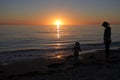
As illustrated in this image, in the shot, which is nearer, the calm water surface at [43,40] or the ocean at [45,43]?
the ocean at [45,43]

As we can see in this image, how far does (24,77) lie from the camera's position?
11.7 m

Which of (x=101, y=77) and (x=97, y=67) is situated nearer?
(x=101, y=77)

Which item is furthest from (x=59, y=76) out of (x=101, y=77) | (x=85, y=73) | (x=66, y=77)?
(x=101, y=77)

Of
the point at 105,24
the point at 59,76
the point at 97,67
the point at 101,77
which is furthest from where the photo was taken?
the point at 105,24

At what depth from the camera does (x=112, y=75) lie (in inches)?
412

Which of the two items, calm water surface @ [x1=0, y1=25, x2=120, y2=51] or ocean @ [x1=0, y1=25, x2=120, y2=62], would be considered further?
calm water surface @ [x1=0, y1=25, x2=120, y2=51]

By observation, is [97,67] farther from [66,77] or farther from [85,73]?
[66,77]

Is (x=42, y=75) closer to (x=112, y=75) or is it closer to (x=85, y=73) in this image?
(x=85, y=73)

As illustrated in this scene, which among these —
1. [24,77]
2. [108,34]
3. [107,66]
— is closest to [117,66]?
[107,66]

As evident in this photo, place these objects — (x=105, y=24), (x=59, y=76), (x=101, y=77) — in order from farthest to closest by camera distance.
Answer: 1. (x=105, y=24)
2. (x=59, y=76)
3. (x=101, y=77)

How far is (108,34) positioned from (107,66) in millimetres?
2604

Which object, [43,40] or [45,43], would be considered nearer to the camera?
[45,43]

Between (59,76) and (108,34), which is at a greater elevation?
(108,34)

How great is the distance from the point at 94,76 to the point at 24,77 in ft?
12.5
